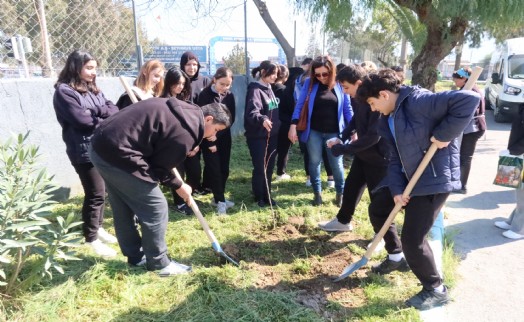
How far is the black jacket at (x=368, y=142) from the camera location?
3.02 meters

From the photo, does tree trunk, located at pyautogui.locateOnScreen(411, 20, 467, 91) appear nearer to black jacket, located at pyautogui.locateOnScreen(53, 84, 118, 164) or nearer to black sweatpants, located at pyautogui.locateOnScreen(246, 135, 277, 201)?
black sweatpants, located at pyautogui.locateOnScreen(246, 135, 277, 201)

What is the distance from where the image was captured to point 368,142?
3.03 metres

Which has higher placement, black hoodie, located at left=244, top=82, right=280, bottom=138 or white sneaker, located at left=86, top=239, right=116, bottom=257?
black hoodie, located at left=244, top=82, right=280, bottom=138

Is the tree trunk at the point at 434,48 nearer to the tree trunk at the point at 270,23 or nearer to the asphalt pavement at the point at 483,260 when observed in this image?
the asphalt pavement at the point at 483,260

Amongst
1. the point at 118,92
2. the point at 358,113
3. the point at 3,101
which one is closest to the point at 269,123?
the point at 358,113

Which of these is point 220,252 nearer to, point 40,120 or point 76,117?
point 76,117

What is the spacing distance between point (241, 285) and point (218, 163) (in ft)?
5.53

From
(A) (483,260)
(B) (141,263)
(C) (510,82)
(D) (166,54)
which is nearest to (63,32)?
(D) (166,54)

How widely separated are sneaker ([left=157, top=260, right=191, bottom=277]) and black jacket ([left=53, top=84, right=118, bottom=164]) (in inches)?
42.9

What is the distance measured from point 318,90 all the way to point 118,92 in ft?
8.92

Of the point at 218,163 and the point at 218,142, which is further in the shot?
the point at 218,142

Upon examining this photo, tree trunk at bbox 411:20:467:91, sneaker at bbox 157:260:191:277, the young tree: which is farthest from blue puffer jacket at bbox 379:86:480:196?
the young tree

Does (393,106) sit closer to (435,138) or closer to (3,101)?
(435,138)

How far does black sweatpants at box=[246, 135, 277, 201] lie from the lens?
4160 mm
